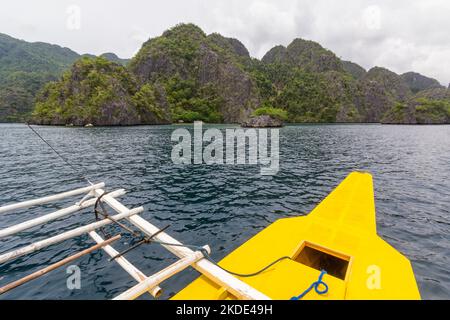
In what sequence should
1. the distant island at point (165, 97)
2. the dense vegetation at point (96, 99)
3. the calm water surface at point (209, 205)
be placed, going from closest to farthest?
the calm water surface at point (209, 205) → the dense vegetation at point (96, 99) → the distant island at point (165, 97)

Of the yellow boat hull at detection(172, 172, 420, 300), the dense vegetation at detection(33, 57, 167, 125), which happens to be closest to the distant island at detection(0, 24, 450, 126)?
the dense vegetation at detection(33, 57, 167, 125)

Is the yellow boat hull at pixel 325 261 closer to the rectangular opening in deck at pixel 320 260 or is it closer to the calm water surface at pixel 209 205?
the rectangular opening in deck at pixel 320 260

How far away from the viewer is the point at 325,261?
7402 millimetres

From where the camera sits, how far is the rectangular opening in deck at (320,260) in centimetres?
683

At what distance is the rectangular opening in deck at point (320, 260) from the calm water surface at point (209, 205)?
226 centimetres

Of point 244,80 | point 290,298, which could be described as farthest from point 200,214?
point 244,80

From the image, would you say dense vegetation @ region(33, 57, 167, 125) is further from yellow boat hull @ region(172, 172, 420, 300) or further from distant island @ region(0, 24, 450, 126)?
yellow boat hull @ region(172, 172, 420, 300)

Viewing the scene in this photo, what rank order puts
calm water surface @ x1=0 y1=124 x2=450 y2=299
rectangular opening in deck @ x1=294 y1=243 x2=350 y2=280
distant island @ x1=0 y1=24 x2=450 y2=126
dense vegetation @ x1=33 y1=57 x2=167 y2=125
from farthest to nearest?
distant island @ x1=0 y1=24 x2=450 y2=126 → dense vegetation @ x1=33 y1=57 x2=167 y2=125 → calm water surface @ x1=0 y1=124 x2=450 y2=299 → rectangular opening in deck @ x1=294 y1=243 x2=350 y2=280

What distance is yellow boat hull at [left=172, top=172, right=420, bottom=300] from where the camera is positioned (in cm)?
479

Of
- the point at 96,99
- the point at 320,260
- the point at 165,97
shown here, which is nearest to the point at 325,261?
the point at 320,260

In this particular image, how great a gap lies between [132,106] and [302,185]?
104030 millimetres

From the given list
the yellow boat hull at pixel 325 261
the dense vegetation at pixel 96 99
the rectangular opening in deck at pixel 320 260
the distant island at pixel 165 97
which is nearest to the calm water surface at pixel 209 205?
the yellow boat hull at pixel 325 261

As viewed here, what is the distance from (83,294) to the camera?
6.27 m

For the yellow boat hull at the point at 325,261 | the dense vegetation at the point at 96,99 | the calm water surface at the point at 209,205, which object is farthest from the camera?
the dense vegetation at the point at 96,99
